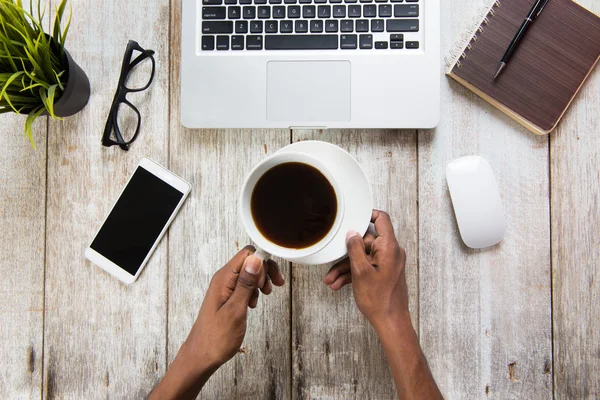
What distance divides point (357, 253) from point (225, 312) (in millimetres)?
223

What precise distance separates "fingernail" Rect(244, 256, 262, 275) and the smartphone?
7.6 inches

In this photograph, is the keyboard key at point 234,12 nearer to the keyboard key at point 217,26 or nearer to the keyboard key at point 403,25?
A: the keyboard key at point 217,26

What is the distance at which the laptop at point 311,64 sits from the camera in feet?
2.11

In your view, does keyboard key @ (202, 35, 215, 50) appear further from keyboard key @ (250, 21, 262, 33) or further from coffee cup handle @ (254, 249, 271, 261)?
coffee cup handle @ (254, 249, 271, 261)

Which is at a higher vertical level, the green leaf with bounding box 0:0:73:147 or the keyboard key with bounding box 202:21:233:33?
the keyboard key with bounding box 202:21:233:33

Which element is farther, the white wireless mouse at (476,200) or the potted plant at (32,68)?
the white wireless mouse at (476,200)

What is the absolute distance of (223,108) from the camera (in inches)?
26.1

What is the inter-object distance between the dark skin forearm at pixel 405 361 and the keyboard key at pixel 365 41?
0.42 metres

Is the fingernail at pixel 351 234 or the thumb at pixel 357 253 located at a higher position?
the fingernail at pixel 351 234

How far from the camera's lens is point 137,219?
0.70 meters

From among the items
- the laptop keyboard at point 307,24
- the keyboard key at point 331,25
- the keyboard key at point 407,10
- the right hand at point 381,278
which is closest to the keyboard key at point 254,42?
the laptop keyboard at point 307,24

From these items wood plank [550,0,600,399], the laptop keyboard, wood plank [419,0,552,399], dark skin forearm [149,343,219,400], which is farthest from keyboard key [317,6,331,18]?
dark skin forearm [149,343,219,400]

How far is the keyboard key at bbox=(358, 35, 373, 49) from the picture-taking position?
646mm

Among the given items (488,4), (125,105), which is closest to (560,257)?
(488,4)
